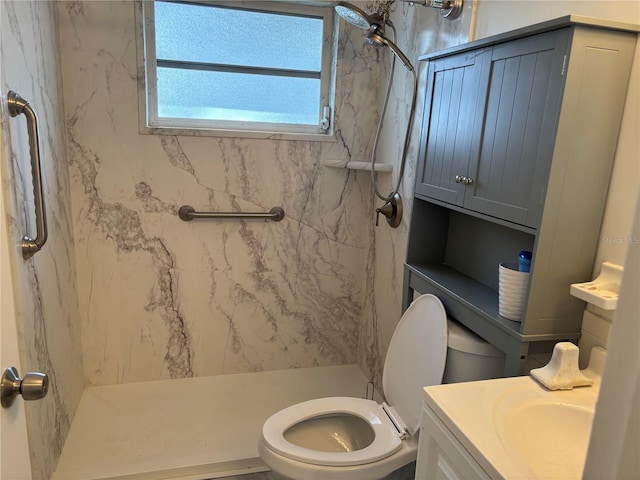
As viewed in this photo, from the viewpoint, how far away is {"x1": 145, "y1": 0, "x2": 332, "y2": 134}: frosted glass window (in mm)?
2303

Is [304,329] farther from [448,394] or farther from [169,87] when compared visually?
[448,394]

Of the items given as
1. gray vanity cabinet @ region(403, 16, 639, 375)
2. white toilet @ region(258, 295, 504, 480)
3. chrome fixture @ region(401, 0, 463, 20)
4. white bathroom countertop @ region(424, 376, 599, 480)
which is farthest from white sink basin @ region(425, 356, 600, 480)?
chrome fixture @ region(401, 0, 463, 20)

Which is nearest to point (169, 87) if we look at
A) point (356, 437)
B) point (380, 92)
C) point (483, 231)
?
point (380, 92)

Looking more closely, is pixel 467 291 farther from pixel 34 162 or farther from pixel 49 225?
pixel 49 225

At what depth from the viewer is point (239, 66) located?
2.40 m

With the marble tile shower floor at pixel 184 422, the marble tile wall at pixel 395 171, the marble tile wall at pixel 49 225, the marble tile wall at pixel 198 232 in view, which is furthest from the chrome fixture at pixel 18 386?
the marble tile wall at pixel 198 232

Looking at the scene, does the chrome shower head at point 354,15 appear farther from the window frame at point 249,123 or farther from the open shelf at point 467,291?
the open shelf at point 467,291

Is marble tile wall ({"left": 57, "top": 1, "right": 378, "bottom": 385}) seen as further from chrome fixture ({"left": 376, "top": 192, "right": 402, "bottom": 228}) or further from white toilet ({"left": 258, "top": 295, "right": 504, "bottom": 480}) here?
white toilet ({"left": 258, "top": 295, "right": 504, "bottom": 480})

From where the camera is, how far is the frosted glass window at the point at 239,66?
230 cm

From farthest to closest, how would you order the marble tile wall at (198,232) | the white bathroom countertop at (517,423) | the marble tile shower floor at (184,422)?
the marble tile wall at (198,232)
the marble tile shower floor at (184,422)
the white bathroom countertop at (517,423)

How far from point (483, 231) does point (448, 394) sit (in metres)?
0.71

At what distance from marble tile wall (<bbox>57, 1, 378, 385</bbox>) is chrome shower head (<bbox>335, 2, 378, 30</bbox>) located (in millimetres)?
441

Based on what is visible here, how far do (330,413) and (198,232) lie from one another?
1.16m

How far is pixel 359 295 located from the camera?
9.07 ft
